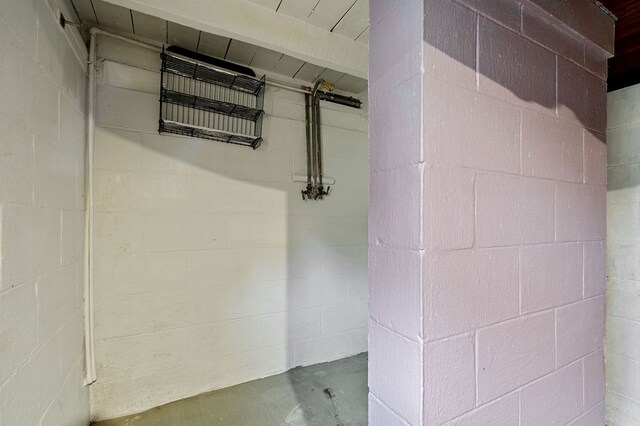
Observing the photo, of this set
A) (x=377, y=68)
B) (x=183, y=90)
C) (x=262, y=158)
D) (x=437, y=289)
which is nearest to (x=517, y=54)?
(x=377, y=68)

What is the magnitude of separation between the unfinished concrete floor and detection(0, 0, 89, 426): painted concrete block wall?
1.75 feet

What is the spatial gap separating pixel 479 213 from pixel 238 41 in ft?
6.32

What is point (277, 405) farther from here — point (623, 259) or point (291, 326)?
point (623, 259)

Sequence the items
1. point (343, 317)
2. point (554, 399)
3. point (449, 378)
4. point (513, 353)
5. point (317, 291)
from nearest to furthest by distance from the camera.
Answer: point (449, 378), point (513, 353), point (554, 399), point (317, 291), point (343, 317)

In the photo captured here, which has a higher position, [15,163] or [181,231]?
[15,163]

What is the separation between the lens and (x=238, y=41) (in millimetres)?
1959

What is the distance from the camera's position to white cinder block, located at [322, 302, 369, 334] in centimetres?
261

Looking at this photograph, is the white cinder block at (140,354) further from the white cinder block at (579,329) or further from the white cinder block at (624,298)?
the white cinder block at (624,298)

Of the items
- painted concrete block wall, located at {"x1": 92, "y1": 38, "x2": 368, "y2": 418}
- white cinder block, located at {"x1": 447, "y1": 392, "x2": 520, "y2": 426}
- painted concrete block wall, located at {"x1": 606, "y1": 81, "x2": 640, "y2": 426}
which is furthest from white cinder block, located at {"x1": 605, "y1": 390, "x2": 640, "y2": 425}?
painted concrete block wall, located at {"x1": 92, "y1": 38, "x2": 368, "y2": 418}

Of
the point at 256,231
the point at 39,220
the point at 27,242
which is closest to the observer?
the point at 27,242

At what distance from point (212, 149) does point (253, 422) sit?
187cm

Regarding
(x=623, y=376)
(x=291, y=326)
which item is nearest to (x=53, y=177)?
(x=291, y=326)

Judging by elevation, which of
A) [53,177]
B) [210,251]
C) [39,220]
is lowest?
[210,251]

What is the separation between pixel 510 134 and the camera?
827mm
